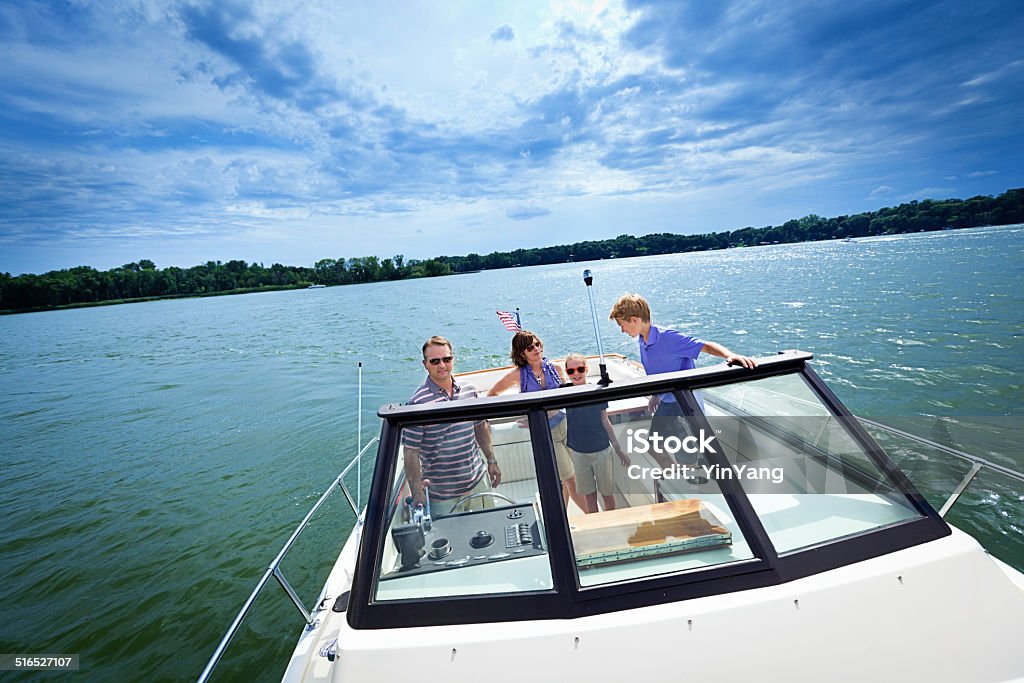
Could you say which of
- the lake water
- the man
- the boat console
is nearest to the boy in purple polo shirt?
the man

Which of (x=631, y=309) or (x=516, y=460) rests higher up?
(x=631, y=309)

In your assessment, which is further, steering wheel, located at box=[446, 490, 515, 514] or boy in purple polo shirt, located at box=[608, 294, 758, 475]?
boy in purple polo shirt, located at box=[608, 294, 758, 475]

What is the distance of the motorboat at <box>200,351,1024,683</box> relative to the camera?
6.34 feet

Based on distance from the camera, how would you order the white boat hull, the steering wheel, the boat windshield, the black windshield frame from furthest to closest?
1. the steering wheel
2. the boat windshield
3. the black windshield frame
4. the white boat hull

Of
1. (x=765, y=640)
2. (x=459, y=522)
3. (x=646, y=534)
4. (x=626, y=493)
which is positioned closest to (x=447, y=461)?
(x=459, y=522)

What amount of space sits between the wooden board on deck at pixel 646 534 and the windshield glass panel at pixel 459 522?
195 mm

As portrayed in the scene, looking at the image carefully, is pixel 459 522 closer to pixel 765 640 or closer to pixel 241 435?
pixel 765 640

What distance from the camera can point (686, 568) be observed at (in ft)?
7.00

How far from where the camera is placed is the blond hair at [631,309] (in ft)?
11.6

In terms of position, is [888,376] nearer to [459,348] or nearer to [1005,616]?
[1005,616]

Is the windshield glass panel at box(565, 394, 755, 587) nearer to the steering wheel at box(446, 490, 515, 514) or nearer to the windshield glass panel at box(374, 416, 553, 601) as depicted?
the windshield glass panel at box(374, 416, 553, 601)

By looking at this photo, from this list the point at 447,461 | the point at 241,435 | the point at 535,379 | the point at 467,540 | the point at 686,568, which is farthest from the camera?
the point at 241,435

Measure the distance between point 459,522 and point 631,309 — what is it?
1.95 metres

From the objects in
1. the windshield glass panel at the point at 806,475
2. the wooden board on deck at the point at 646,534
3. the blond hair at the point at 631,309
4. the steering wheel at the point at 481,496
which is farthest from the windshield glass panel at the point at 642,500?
the blond hair at the point at 631,309
